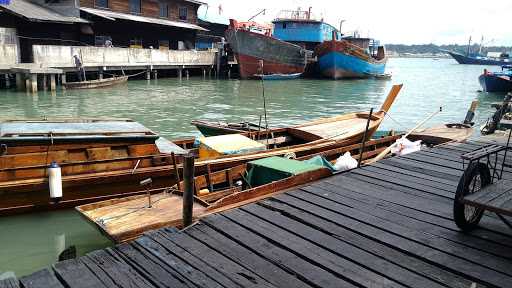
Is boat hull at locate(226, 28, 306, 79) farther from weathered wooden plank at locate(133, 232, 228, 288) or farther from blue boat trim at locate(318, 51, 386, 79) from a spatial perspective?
weathered wooden plank at locate(133, 232, 228, 288)

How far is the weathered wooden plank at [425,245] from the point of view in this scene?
3918mm

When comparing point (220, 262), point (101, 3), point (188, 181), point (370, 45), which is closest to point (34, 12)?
point (101, 3)

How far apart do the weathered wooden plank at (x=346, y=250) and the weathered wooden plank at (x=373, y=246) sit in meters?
0.07

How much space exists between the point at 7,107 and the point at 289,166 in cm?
1834

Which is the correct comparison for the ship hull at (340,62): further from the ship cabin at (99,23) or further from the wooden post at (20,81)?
the wooden post at (20,81)

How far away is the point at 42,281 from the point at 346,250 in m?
2.84

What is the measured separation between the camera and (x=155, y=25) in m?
37.2

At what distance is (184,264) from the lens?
3.99m

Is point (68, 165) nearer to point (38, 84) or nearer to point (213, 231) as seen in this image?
point (213, 231)

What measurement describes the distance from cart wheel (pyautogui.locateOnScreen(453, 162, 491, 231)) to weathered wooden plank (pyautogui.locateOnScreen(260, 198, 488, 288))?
2.61 ft

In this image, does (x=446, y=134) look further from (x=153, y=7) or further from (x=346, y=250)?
(x=153, y=7)

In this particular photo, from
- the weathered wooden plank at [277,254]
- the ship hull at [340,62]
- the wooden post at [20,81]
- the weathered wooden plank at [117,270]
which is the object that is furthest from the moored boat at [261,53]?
the weathered wooden plank at [117,270]

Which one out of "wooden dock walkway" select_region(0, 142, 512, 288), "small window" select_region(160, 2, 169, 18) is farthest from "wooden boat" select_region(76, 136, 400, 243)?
"small window" select_region(160, 2, 169, 18)

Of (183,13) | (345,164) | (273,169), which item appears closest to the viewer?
(273,169)
